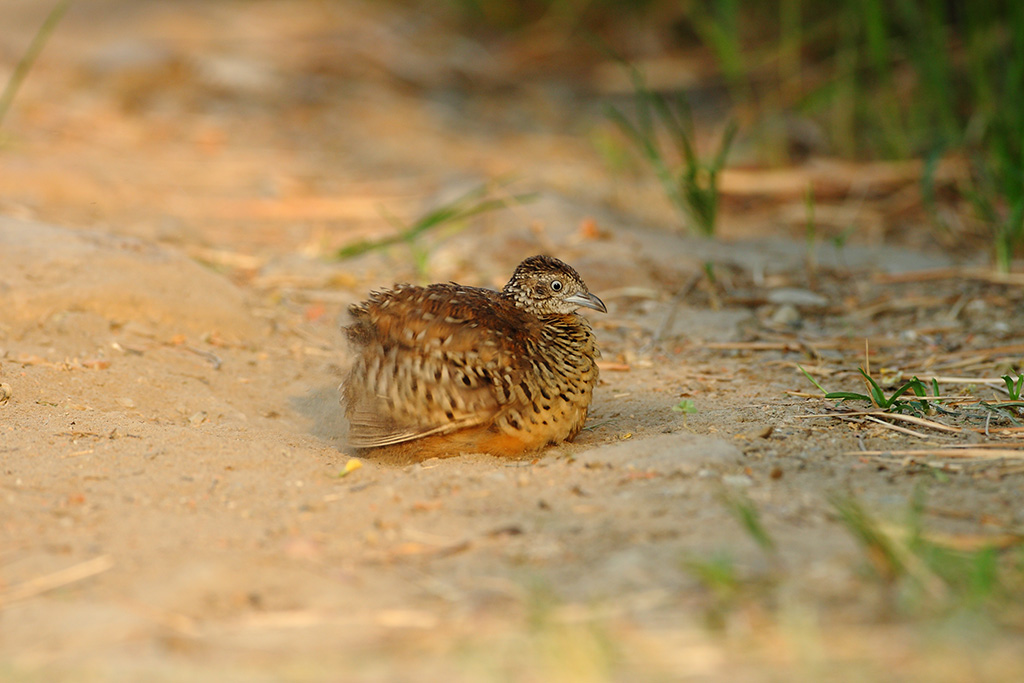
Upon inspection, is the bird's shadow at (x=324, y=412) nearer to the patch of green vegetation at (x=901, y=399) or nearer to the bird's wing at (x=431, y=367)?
the bird's wing at (x=431, y=367)

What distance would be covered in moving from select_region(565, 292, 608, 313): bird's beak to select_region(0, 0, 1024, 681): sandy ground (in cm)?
48

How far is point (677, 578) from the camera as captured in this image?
→ 245cm

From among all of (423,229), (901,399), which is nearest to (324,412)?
(423,229)

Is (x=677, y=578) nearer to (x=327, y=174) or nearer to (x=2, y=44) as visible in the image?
(x=327, y=174)

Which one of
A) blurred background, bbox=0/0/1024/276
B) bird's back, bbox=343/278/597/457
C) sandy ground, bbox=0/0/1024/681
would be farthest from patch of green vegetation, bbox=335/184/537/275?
bird's back, bbox=343/278/597/457

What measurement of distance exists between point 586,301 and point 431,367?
0.71m

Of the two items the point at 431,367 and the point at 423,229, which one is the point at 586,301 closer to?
the point at 431,367

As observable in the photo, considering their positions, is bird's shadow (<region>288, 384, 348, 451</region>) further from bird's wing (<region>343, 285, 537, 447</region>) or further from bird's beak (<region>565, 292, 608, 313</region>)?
bird's beak (<region>565, 292, 608, 313</region>)

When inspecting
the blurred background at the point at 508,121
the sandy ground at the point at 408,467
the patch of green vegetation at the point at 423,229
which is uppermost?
the blurred background at the point at 508,121

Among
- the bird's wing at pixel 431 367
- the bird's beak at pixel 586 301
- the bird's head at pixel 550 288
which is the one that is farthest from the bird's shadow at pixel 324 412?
the bird's beak at pixel 586 301

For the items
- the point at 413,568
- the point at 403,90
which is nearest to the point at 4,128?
the point at 403,90

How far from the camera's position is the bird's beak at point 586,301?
3957 millimetres

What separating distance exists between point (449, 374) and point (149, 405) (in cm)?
130

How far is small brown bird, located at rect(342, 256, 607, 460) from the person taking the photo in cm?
363
